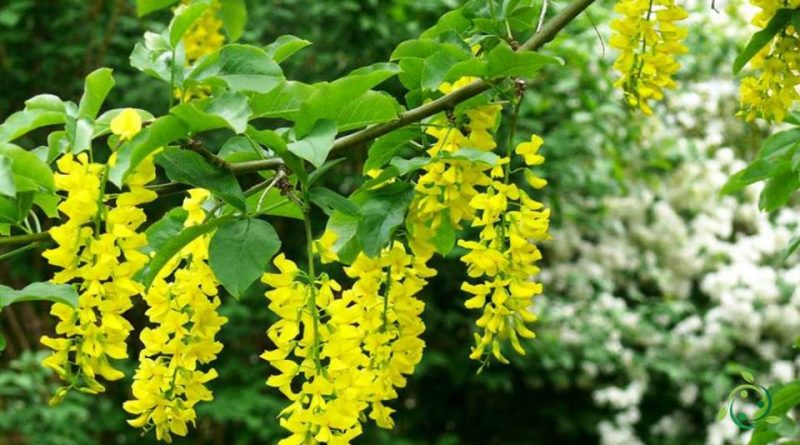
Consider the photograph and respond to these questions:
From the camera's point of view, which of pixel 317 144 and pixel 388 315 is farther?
pixel 388 315

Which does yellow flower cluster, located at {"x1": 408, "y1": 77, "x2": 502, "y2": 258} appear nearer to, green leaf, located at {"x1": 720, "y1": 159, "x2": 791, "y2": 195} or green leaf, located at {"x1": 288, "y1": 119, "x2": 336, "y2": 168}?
green leaf, located at {"x1": 288, "y1": 119, "x2": 336, "y2": 168}

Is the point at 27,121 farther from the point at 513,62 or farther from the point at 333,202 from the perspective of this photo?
the point at 513,62

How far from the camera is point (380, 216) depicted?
3.44 feet

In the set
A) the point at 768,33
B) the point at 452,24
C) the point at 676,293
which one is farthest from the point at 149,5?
the point at 676,293

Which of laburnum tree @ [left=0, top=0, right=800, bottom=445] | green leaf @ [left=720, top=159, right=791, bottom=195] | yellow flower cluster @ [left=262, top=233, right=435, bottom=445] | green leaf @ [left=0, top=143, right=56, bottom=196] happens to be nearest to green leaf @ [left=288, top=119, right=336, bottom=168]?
laburnum tree @ [left=0, top=0, right=800, bottom=445]

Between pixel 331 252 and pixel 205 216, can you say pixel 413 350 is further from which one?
pixel 205 216

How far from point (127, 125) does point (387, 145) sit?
1.08ft

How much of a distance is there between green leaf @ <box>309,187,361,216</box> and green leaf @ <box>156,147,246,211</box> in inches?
2.6

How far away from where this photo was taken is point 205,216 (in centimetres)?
104

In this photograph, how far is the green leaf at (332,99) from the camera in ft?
3.21

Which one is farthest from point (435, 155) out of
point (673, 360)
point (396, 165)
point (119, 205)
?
point (673, 360)

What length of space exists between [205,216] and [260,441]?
3188mm

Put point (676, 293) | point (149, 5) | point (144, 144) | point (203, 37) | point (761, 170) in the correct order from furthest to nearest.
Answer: point (676, 293) → point (203, 37) → point (761, 170) → point (149, 5) → point (144, 144)

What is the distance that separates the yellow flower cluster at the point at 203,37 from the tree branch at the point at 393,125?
4.33 feet
